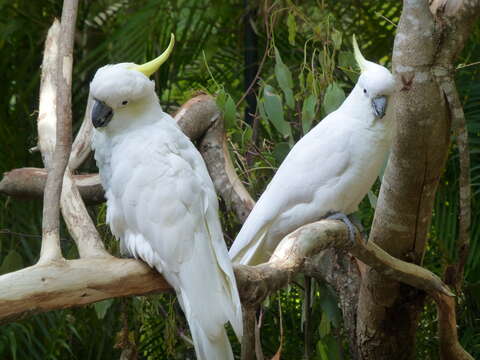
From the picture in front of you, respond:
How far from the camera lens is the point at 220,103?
7.74 ft

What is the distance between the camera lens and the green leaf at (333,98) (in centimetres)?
231

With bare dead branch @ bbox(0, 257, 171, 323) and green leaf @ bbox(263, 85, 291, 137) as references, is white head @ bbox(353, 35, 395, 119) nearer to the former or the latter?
green leaf @ bbox(263, 85, 291, 137)

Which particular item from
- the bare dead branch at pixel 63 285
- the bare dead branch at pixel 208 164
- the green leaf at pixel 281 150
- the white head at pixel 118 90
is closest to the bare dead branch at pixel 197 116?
the bare dead branch at pixel 208 164

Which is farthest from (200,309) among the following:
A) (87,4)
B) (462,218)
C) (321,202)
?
(87,4)

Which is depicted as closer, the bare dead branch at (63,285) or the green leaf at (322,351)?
the bare dead branch at (63,285)

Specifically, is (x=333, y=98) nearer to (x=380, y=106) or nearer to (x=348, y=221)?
(x=380, y=106)

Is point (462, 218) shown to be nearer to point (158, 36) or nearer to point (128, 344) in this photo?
point (128, 344)

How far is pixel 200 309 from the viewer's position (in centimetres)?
153

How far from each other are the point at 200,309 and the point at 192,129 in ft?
3.44

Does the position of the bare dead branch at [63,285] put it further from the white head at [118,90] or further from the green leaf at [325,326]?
the green leaf at [325,326]

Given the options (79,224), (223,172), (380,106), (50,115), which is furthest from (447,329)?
(50,115)

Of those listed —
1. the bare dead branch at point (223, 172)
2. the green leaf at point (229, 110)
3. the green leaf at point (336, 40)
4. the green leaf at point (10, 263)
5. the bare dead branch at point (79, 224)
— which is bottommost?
the green leaf at point (10, 263)

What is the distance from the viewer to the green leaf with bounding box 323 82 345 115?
231 cm

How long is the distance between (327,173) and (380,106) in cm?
25
